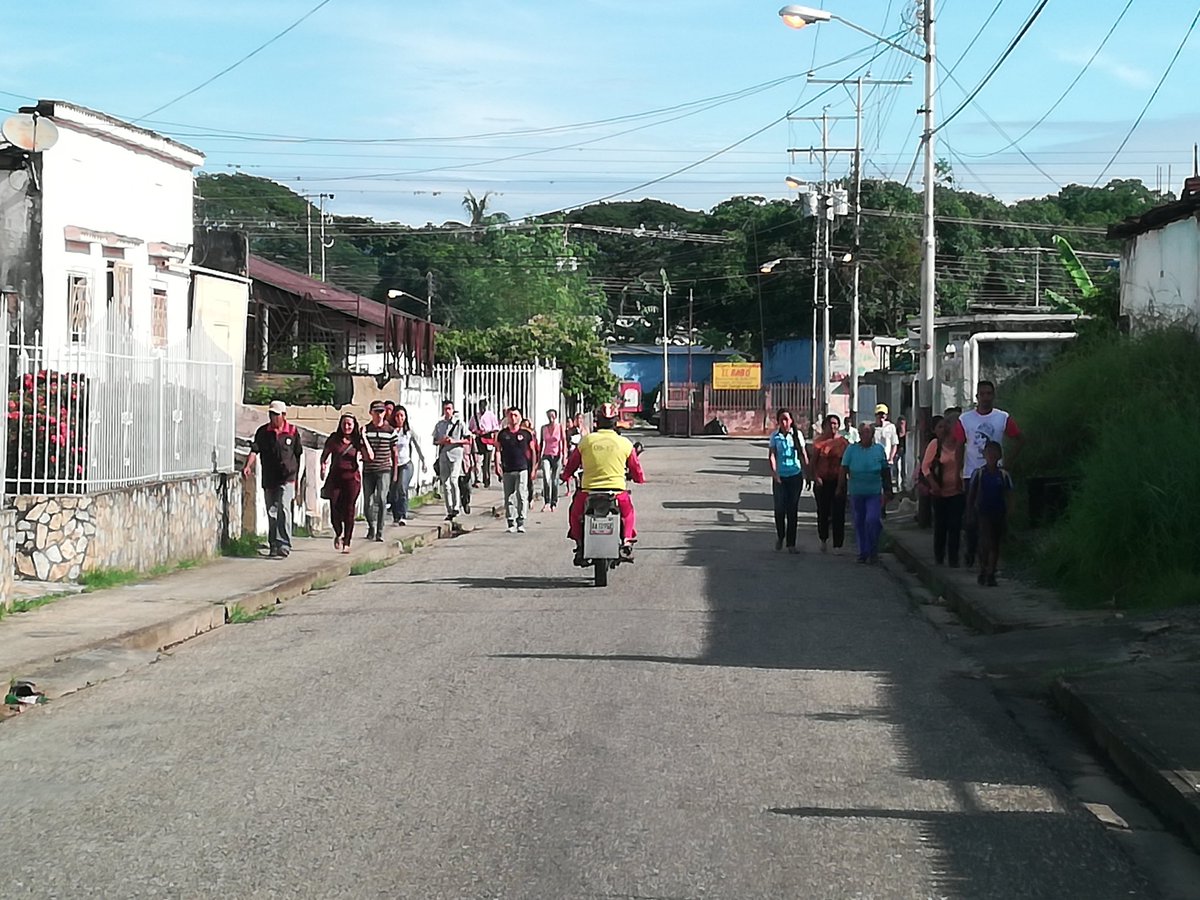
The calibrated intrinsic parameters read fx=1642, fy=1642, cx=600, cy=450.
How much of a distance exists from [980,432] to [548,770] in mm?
10102

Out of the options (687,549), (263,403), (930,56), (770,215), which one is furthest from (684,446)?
(687,549)

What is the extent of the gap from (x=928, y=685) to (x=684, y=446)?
53.7m

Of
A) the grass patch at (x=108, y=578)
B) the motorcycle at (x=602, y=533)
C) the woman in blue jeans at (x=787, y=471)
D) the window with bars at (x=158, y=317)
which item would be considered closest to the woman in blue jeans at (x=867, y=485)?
the woman in blue jeans at (x=787, y=471)

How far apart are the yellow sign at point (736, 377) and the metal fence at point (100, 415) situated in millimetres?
62458

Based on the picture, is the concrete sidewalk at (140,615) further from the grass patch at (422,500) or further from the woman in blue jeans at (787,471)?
the grass patch at (422,500)

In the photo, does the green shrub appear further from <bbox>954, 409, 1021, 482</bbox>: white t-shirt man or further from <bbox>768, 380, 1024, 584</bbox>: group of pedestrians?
<bbox>954, 409, 1021, 482</bbox>: white t-shirt man

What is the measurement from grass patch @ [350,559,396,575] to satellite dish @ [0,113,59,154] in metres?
6.59

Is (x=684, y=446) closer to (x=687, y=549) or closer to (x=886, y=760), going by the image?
(x=687, y=549)

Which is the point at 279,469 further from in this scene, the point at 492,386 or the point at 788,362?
the point at 788,362

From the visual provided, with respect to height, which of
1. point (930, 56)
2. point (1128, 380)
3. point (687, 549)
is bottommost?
point (687, 549)

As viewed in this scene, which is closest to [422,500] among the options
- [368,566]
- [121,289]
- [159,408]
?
[121,289]

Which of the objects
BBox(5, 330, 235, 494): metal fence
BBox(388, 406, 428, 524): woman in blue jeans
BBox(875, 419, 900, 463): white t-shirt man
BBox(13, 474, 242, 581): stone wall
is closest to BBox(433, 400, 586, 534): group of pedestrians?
BBox(388, 406, 428, 524): woman in blue jeans

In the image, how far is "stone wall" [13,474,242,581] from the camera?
1587 centimetres

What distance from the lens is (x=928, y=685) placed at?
1118 cm
